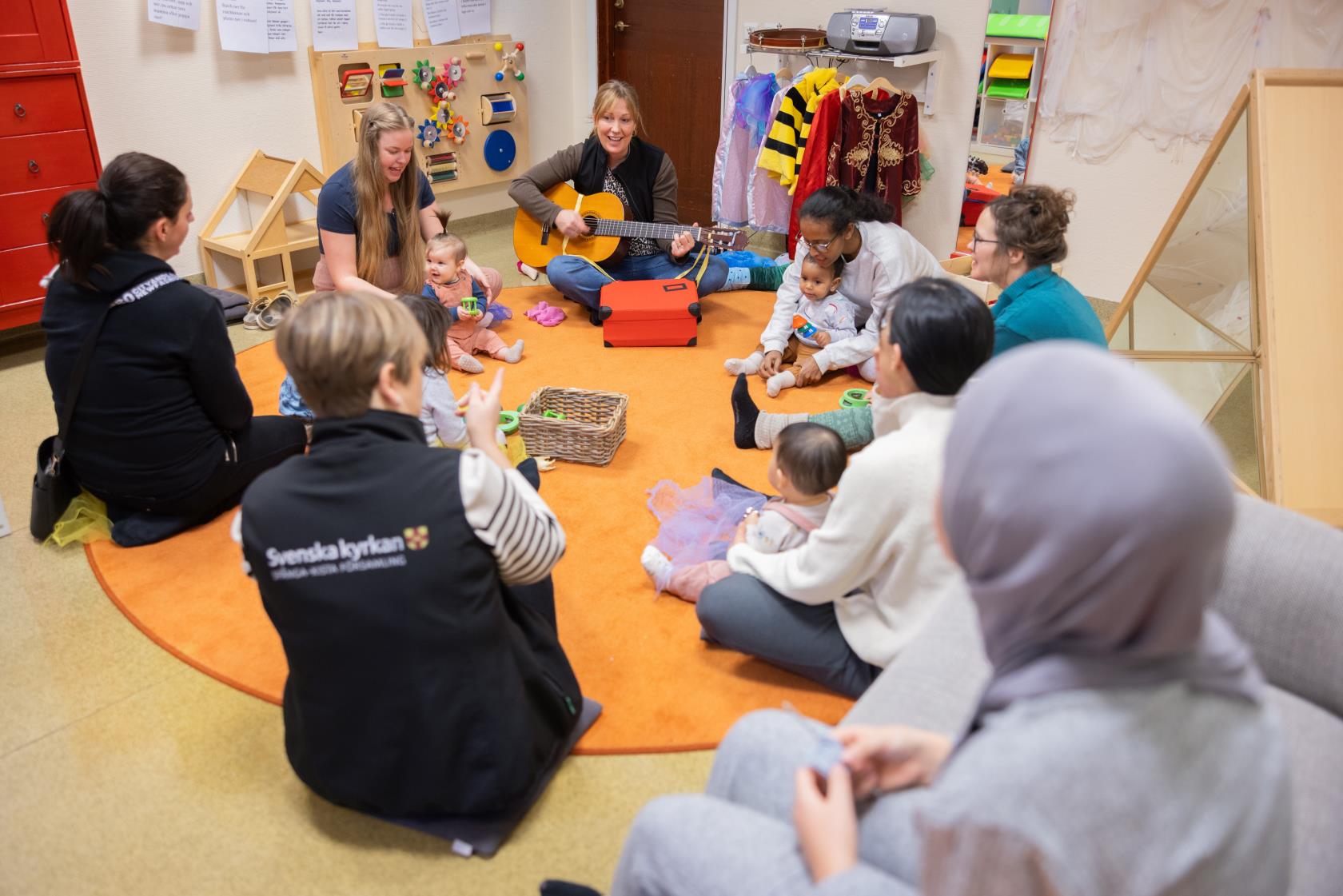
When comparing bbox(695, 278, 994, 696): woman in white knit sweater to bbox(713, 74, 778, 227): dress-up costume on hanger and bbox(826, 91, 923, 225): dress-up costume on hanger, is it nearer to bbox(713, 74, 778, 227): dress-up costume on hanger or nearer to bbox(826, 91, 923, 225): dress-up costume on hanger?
bbox(826, 91, 923, 225): dress-up costume on hanger

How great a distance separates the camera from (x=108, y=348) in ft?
8.11

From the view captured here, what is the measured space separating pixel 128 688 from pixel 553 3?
15.1 ft

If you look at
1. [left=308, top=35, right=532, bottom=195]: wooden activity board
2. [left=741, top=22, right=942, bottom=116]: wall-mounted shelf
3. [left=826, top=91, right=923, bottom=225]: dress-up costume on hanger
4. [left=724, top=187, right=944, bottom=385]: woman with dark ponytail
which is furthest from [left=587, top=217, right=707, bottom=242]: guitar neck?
[left=741, top=22, right=942, bottom=116]: wall-mounted shelf

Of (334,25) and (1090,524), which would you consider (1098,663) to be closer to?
(1090,524)

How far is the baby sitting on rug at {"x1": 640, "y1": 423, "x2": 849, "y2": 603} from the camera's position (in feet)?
7.31

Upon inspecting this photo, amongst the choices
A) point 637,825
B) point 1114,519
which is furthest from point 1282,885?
point 637,825

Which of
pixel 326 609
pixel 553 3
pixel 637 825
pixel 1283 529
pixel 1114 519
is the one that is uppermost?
pixel 553 3

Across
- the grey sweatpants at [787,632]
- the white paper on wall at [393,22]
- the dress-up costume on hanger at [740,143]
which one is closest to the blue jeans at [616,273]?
the dress-up costume on hanger at [740,143]

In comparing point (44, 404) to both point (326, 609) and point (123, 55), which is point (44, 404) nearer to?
point (123, 55)

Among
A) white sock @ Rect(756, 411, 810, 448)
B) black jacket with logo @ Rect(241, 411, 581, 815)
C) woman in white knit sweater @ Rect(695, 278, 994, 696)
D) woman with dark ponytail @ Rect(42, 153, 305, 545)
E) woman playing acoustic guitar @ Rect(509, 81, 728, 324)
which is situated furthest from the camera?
woman playing acoustic guitar @ Rect(509, 81, 728, 324)

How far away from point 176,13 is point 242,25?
0.29m

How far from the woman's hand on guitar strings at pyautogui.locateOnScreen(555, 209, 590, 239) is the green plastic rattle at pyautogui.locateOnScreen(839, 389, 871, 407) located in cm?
146

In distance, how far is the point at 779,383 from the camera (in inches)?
142

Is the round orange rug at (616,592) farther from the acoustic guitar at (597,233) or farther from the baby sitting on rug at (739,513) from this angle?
the acoustic guitar at (597,233)
